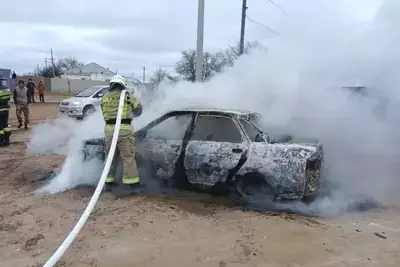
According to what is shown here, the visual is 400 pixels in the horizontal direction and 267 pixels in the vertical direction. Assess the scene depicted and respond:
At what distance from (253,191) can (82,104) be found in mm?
13455

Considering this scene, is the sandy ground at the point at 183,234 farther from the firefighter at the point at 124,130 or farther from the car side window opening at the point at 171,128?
the car side window opening at the point at 171,128

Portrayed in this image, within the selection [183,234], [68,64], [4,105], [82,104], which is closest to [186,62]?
[82,104]

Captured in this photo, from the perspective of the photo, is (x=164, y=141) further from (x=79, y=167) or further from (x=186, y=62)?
(x=186, y=62)

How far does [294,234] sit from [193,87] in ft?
13.7

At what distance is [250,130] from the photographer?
21.1ft

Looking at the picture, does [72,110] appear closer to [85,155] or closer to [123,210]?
[85,155]

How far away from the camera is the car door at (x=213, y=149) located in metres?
6.32

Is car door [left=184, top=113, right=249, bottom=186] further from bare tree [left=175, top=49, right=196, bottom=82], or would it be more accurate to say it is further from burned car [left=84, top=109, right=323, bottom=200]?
bare tree [left=175, top=49, right=196, bottom=82]

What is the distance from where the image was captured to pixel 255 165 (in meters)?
6.15

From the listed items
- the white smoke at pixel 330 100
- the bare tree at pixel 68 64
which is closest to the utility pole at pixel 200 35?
the white smoke at pixel 330 100

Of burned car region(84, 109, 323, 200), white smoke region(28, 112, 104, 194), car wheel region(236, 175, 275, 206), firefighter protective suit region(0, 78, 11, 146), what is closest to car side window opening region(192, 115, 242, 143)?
burned car region(84, 109, 323, 200)

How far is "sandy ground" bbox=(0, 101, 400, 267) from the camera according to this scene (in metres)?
4.47

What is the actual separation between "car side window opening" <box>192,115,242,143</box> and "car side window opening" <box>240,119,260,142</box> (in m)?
0.12

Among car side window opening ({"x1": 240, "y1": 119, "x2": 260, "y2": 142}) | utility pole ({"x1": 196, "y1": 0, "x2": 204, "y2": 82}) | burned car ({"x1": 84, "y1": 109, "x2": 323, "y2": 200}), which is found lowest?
burned car ({"x1": 84, "y1": 109, "x2": 323, "y2": 200})
